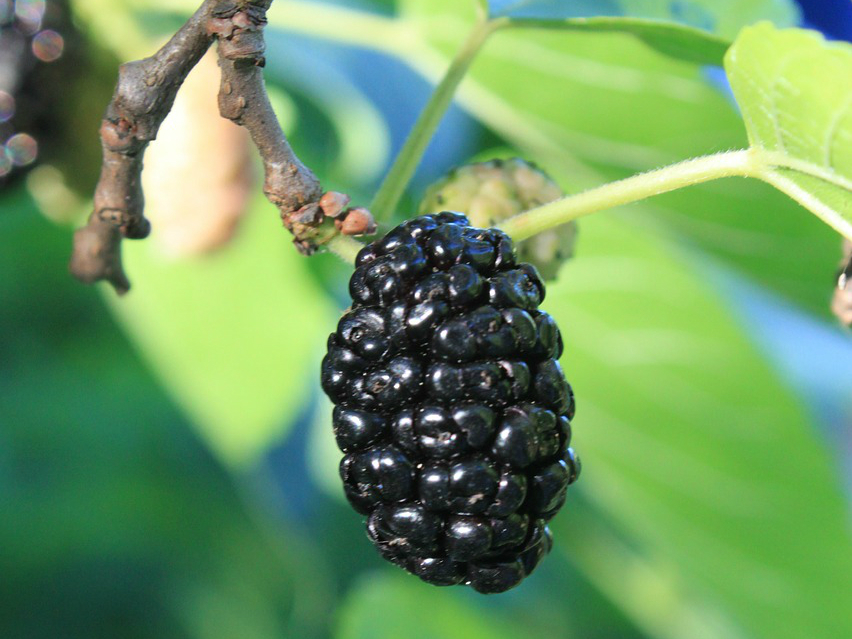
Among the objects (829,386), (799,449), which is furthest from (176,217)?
(829,386)

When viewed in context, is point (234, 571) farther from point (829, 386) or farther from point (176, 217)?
point (829, 386)

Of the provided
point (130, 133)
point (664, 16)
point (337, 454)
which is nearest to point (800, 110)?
point (664, 16)

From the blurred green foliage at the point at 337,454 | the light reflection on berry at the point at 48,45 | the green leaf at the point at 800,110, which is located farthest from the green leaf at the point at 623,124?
the green leaf at the point at 800,110

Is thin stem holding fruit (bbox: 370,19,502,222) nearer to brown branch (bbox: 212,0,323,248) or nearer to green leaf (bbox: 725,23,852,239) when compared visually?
brown branch (bbox: 212,0,323,248)

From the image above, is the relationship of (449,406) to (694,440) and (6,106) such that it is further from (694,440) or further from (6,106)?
(694,440)

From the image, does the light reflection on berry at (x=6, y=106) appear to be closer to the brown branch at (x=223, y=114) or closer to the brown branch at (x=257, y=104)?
the brown branch at (x=223, y=114)

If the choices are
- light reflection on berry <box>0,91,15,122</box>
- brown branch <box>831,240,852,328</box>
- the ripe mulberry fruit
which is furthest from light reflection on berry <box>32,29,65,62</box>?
Result: brown branch <box>831,240,852,328</box>

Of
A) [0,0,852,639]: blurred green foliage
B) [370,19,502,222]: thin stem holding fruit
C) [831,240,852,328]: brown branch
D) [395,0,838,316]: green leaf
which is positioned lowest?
[0,0,852,639]: blurred green foliage
